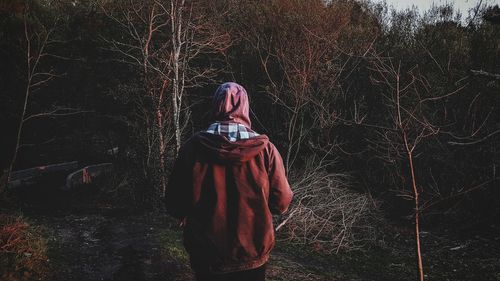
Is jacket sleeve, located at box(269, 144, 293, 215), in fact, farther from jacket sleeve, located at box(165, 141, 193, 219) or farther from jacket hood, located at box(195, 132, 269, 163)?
jacket sleeve, located at box(165, 141, 193, 219)

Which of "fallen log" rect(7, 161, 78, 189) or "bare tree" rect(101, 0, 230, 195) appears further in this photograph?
"fallen log" rect(7, 161, 78, 189)

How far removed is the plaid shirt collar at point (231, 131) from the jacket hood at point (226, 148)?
0.22 feet

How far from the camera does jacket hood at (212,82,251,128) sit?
2.63m

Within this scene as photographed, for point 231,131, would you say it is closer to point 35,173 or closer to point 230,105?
point 230,105

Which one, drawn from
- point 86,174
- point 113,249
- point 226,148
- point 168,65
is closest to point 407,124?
point 226,148

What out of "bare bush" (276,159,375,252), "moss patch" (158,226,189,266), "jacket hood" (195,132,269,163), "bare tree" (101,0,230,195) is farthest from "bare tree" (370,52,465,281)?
"bare tree" (101,0,230,195)

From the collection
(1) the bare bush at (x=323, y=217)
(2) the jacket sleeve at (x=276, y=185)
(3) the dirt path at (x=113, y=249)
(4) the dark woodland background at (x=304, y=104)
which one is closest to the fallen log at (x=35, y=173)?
(4) the dark woodland background at (x=304, y=104)

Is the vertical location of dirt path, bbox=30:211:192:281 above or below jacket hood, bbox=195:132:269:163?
below

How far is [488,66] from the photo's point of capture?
11539mm

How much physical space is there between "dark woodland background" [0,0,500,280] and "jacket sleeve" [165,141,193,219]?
5606 mm

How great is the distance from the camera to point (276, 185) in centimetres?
262

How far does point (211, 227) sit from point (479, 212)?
10340 millimetres

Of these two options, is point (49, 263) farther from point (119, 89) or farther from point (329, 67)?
point (329, 67)

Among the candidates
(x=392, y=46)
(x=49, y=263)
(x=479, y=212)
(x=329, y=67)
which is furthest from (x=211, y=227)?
(x=392, y=46)
